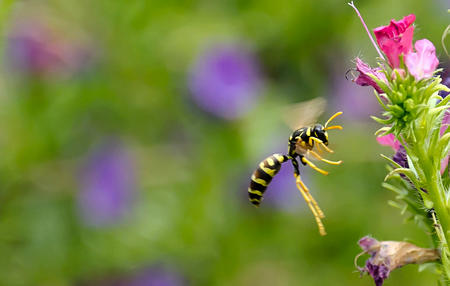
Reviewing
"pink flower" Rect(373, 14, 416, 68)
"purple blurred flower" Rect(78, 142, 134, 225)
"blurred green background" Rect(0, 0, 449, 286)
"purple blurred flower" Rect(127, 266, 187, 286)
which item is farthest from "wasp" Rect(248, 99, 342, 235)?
"purple blurred flower" Rect(78, 142, 134, 225)

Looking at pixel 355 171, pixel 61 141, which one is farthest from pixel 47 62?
pixel 355 171

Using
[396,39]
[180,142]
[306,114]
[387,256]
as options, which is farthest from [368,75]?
[180,142]

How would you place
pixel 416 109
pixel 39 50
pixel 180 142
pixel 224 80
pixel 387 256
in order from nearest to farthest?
pixel 416 109, pixel 387 256, pixel 39 50, pixel 180 142, pixel 224 80

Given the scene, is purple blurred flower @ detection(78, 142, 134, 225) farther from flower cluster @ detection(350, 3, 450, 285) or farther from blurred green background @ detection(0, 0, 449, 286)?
flower cluster @ detection(350, 3, 450, 285)

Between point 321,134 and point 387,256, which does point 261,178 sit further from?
point 387,256

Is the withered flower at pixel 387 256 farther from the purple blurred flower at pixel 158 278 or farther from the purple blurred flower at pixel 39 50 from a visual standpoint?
the purple blurred flower at pixel 39 50

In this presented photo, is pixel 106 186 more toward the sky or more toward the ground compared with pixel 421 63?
more toward the sky
